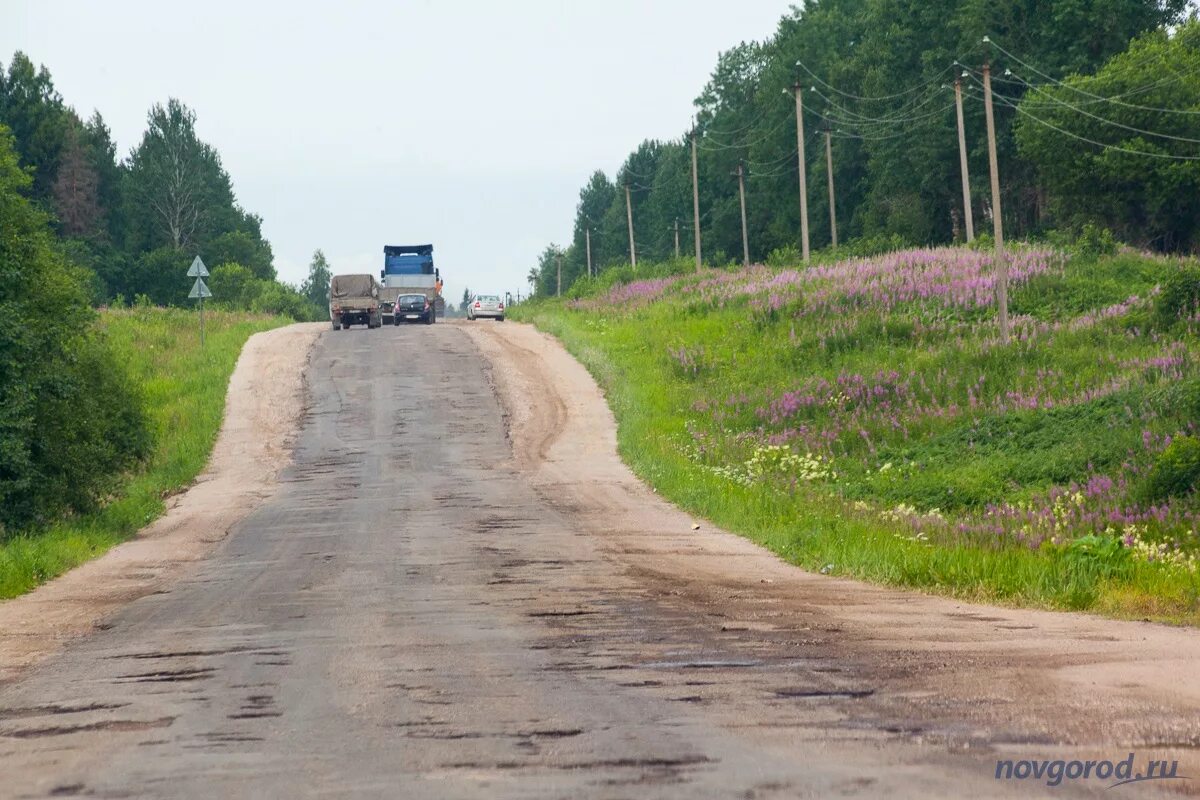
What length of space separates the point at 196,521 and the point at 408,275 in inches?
2012

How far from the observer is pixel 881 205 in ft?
321

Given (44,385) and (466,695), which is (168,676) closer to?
(466,695)

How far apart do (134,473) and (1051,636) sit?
23917 millimetres

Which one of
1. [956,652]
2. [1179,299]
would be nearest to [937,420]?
[1179,299]

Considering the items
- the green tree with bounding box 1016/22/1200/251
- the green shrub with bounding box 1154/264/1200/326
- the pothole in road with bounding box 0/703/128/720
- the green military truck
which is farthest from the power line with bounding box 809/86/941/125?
the pothole in road with bounding box 0/703/128/720

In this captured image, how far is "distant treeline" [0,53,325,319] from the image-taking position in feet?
354

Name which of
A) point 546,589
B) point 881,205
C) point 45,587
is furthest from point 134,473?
point 881,205

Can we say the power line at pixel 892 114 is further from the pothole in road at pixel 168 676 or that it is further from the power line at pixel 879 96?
the pothole in road at pixel 168 676

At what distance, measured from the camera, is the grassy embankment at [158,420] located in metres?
19.2

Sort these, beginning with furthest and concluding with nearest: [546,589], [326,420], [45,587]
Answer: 1. [326,420]
2. [45,587]
3. [546,589]

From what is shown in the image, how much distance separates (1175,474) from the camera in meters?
19.7

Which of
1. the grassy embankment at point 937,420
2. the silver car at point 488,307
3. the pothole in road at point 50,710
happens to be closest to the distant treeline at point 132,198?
the silver car at point 488,307

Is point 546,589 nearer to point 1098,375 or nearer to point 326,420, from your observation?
point 1098,375

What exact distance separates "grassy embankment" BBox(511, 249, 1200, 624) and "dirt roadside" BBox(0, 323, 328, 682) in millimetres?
7848
